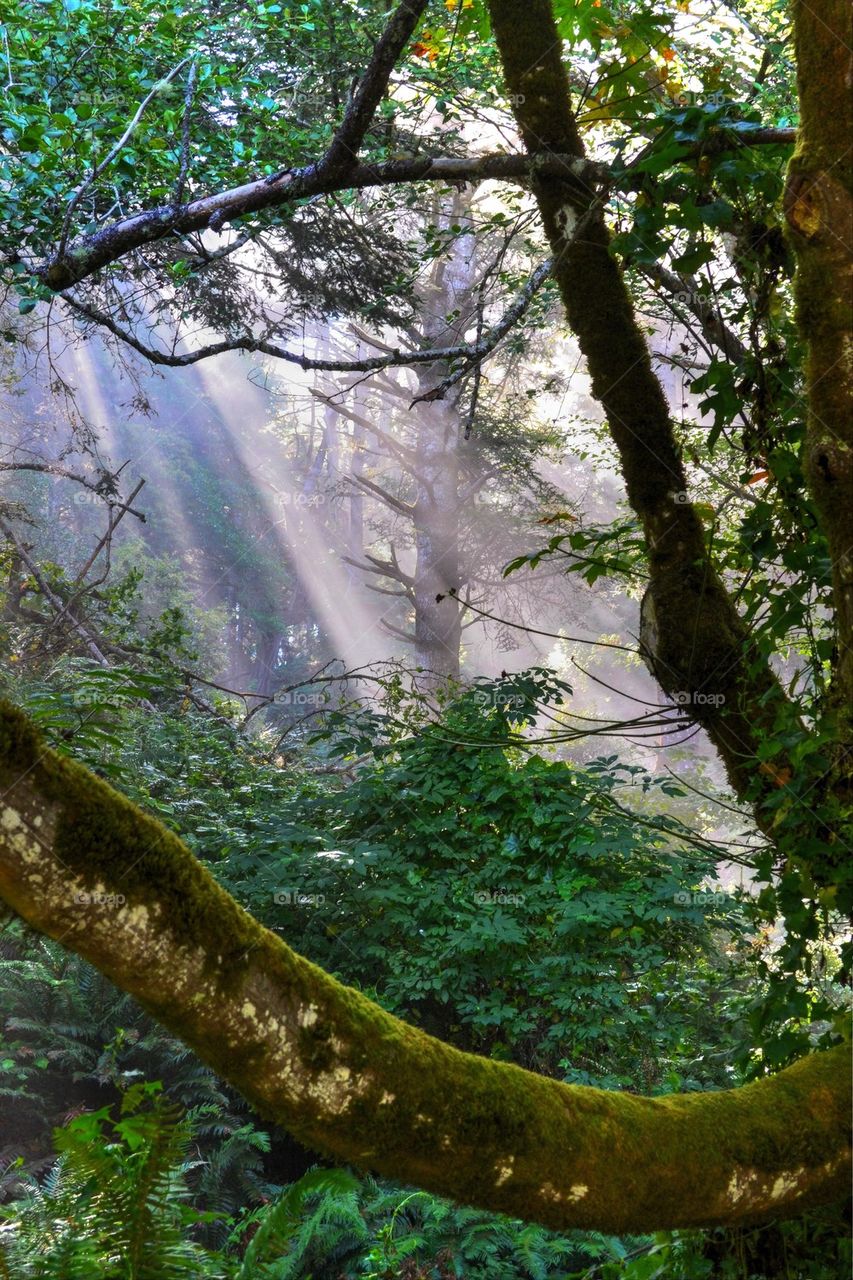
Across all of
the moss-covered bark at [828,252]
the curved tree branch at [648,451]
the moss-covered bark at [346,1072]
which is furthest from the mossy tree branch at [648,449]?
the moss-covered bark at [346,1072]

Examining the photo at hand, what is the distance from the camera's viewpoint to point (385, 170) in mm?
3490

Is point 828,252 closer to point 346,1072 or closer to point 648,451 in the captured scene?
point 648,451

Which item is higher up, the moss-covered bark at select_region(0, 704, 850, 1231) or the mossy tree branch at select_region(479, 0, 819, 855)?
the mossy tree branch at select_region(479, 0, 819, 855)

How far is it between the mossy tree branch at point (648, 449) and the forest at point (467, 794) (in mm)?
11

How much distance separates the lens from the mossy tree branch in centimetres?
250

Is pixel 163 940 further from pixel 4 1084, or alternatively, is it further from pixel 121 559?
pixel 121 559

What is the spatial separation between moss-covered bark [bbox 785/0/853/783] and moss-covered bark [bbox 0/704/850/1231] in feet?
3.19

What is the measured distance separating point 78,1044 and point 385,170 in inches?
170

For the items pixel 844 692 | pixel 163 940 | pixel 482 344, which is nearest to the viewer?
pixel 163 940

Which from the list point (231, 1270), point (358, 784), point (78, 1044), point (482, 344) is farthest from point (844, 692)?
point (78, 1044)

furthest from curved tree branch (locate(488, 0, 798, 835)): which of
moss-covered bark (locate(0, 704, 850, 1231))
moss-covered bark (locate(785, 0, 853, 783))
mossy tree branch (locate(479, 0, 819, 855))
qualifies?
moss-covered bark (locate(0, 704, 850, 1231))

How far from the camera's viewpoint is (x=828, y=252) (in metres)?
1.78

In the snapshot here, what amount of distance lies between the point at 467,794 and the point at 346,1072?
159 inches

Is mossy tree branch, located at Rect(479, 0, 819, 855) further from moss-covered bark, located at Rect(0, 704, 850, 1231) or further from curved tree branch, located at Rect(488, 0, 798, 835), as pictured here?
moss-covered bark, located at Rect(0, 704, 850, 1231)
